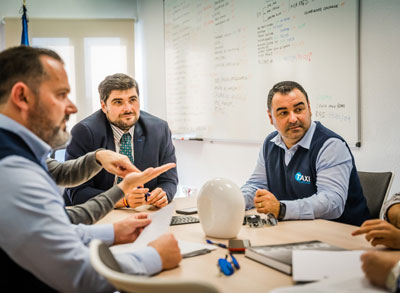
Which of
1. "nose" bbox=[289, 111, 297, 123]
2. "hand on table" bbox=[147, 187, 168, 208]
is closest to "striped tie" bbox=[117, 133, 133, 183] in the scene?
"hand on table" bbox=[147, 187, 168, 208]

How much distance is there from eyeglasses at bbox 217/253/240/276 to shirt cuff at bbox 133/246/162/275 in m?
0.18

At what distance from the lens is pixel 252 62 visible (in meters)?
3.40

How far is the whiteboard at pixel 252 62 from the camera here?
2.58 metres

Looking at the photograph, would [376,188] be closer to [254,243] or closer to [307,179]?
[307,179]

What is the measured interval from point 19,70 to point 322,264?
3.43 feet

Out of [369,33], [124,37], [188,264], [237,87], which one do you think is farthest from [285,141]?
[124,37]

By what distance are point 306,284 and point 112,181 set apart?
5.26 feet

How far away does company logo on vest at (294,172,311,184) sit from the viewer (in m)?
2.04

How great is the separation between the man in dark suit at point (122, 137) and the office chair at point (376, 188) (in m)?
1.11

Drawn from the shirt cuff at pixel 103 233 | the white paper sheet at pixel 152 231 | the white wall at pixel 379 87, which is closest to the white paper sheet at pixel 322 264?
the white paper sheet at pixel 152 231

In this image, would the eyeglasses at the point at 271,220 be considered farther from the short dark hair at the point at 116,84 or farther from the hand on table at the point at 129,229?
the short dark hair at the point at 116,84

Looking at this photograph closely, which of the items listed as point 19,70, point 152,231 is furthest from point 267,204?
point 19,70

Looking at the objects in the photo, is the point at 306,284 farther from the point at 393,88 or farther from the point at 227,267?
Answer: the point at 393,88

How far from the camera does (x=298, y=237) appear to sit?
1456 mm
